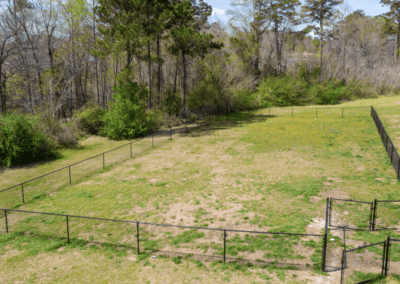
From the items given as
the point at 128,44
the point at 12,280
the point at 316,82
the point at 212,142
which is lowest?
the point at 12,280

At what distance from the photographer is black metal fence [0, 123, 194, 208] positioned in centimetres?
1825

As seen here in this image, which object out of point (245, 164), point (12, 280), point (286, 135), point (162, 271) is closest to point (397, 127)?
point (286, 135)

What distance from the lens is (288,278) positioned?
10.1 m

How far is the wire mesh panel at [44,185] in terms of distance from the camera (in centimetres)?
1903

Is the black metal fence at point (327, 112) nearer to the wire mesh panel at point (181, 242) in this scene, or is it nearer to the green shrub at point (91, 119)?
the green shrub at point (91, 119)

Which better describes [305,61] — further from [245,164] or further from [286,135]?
[245,164]

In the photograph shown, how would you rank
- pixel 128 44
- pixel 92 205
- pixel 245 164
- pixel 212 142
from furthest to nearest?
pixel 128 44 < pixel 212 142 < pixel 245 164 < pixel 92 205

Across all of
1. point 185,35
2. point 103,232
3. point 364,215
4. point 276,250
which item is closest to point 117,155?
point 103,232

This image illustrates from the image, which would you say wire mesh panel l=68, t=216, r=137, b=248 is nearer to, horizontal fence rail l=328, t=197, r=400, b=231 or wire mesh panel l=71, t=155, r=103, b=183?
wire mesh panel l=71, t=155, r=103, b=183

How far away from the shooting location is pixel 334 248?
11.8 meters

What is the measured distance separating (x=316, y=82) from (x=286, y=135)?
1267 inches

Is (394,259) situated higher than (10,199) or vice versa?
(394,259)

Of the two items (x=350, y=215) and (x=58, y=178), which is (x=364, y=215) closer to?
(x=350, y=215)

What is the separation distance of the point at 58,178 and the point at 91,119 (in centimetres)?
1717
